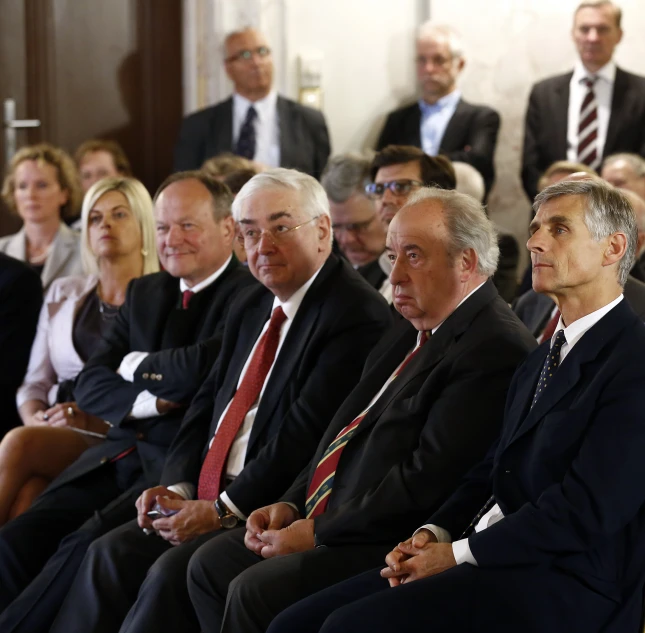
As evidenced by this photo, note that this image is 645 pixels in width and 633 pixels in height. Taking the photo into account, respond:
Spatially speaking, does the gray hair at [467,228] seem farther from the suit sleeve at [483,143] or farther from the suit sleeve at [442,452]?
the suit sleeve at [483,143]

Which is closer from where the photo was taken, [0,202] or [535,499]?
[535,499]

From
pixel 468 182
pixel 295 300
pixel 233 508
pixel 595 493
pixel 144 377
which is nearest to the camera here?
pixel 595 493

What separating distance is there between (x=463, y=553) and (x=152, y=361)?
1.58 m

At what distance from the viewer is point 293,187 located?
349cm

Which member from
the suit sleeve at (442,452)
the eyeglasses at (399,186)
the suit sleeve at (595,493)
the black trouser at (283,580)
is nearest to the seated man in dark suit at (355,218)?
the eyeglasses at (399,186)

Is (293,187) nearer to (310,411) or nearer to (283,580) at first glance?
(310,411)

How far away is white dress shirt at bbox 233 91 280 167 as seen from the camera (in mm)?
6480

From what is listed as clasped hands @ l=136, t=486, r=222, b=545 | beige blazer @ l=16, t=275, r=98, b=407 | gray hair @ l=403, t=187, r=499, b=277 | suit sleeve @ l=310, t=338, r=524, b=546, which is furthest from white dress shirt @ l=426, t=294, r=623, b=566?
beige blazer @ l=16, t=275, r=98, b=407

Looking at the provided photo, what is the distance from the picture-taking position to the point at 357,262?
15.1ft

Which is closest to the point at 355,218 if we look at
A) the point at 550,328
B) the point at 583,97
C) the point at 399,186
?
the point at 399,186

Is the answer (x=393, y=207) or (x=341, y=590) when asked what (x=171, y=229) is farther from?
(x=341, y=590)

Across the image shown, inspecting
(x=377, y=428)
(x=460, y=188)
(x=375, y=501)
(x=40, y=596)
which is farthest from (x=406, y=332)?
(x=460, y=188)

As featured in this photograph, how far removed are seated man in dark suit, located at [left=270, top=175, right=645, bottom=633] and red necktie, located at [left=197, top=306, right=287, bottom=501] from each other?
88 centimetres

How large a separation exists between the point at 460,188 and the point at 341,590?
2918mm
